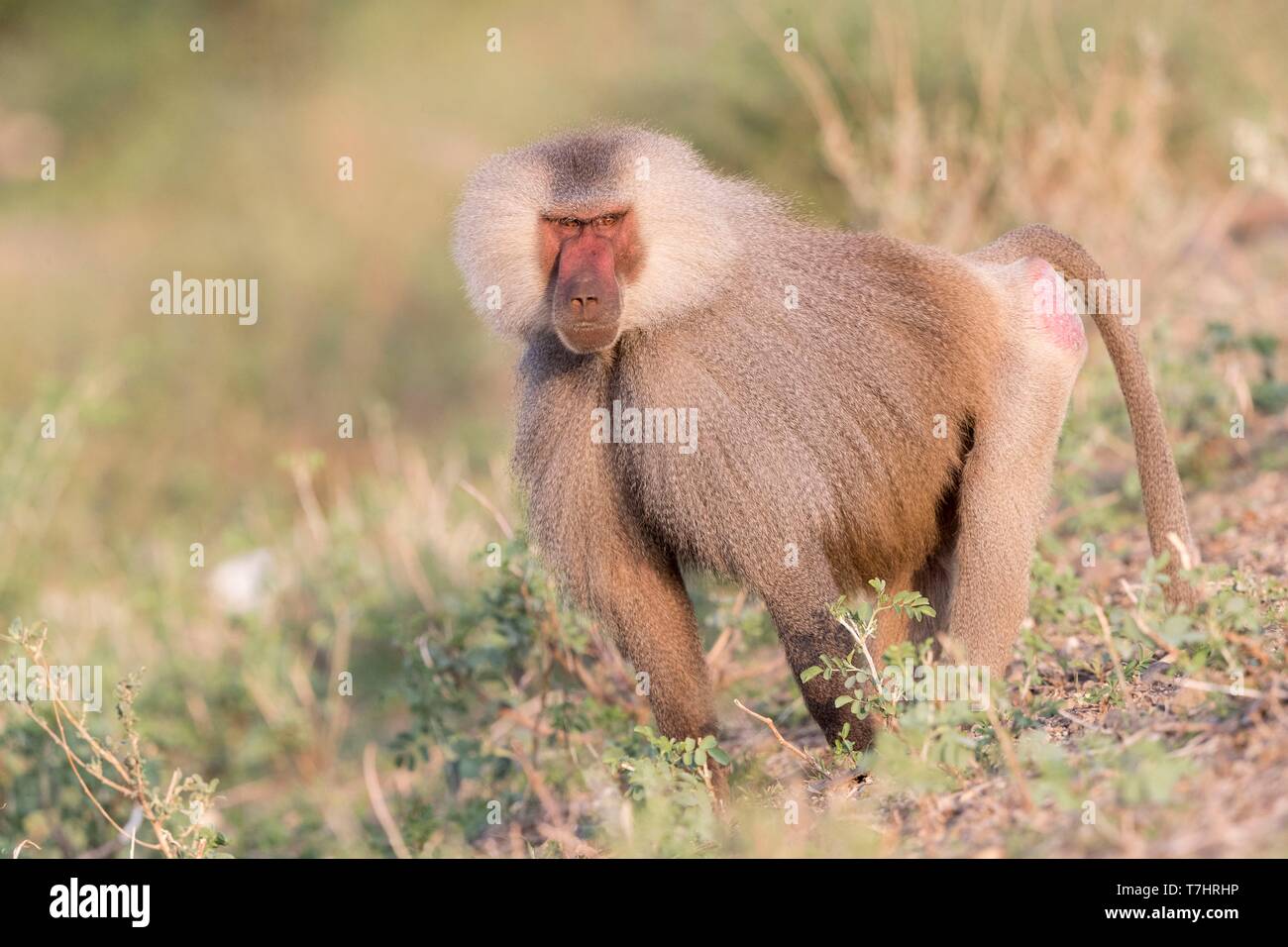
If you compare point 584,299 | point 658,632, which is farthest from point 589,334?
point 658,632

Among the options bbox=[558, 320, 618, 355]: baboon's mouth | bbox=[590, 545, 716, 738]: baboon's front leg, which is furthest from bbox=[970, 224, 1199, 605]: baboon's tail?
bbox=[558, 320, 618, 355]: baboon's mouth

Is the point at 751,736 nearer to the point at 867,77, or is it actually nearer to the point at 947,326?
the point at 947,326

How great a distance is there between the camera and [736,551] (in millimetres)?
3506

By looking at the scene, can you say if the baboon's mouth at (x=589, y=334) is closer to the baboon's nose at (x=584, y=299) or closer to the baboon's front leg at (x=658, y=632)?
the baboon's nose at (x=584, y=299)

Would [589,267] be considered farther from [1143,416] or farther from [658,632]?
[1143,416]

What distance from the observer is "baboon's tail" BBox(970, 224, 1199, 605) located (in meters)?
3.88

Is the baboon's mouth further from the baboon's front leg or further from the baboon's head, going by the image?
the baboon's front leg

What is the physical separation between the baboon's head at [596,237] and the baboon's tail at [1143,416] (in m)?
0.93

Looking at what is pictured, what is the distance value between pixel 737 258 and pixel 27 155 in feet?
47.0

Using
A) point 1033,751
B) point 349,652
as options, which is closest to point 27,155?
point 349,652

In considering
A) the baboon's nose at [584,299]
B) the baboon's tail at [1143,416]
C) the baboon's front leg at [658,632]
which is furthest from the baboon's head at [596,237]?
the baboon's tail at [1143,416]

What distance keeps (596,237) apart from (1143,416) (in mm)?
1464

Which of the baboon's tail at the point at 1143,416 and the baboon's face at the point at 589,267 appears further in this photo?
the baboon's tail at the point at 1143,416

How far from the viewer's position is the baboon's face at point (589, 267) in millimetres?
3508
